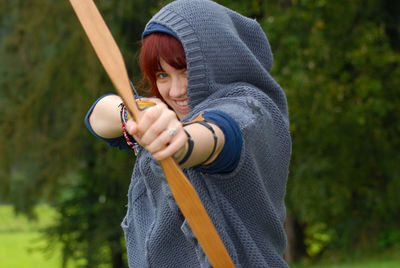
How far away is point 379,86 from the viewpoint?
23.9 feet

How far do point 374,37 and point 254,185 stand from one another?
645 centimetres

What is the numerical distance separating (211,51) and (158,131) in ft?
1.78

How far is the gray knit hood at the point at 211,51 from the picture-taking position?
163 centimetres

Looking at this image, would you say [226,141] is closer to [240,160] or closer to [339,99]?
[240,160]

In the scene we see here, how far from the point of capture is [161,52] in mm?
1750

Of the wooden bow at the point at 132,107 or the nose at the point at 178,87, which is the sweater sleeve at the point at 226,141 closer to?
the wooden bow at the point at 132,107

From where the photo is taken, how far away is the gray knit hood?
1.63 meters

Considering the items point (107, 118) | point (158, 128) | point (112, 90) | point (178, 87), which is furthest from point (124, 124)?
point (112, 90)

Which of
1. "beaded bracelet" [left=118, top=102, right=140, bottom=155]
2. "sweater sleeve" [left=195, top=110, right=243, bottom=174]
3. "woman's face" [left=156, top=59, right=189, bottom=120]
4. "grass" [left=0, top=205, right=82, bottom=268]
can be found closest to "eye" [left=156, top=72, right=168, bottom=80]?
"woman's face" [left=156, top=59, right=189, bottom=120]

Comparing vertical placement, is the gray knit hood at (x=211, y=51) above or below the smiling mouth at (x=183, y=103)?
above

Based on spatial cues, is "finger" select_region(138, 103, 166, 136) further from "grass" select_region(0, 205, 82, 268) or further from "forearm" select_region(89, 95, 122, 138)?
"grass" select_region(0, 205, 82, 268)

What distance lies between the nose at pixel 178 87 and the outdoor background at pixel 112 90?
5.22 metres

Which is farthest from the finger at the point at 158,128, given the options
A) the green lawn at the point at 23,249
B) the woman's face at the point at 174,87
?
the green lawn at the point at 23,249

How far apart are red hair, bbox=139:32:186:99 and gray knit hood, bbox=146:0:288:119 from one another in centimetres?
5
